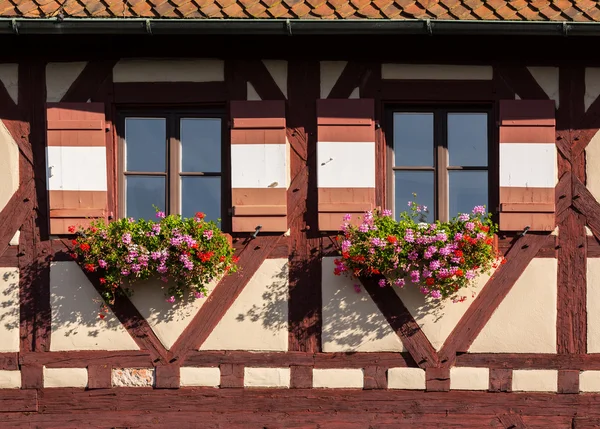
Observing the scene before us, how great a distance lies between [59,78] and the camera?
855cm

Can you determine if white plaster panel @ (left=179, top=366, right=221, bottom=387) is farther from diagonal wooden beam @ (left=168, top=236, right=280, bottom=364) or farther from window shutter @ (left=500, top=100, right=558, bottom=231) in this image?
window shutter @ (left=500, top=100, right=558, bottom=231)

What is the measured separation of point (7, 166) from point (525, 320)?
4.05 metres

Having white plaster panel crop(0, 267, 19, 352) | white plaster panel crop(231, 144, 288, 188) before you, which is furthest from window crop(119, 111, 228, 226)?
white plaster panel crop(0, 267, 19, 352)

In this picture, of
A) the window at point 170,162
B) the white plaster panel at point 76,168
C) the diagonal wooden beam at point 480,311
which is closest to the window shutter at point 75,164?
the white plaster panel at point 76,168

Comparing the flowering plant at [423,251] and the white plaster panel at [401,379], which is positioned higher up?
the flowering plant at [423,251]

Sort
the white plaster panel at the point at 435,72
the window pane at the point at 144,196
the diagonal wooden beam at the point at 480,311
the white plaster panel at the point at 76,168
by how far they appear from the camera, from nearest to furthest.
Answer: the diagonal wooden beam at the point at 480,311 → the white plaster panel at the point at 76,168 → the white plaster panel at the point at 435,72 → the window pane at the point at 144,196

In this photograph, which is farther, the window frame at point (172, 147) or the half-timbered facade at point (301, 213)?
the window frame at point (172, 147)

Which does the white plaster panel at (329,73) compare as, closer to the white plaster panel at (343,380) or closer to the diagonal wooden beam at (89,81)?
the diagonal wooden beam at (89,81)

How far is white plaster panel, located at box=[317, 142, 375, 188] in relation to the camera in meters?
8.37

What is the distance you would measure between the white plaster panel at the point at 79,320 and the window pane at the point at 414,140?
2485 mm

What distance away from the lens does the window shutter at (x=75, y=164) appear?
8.34 meters

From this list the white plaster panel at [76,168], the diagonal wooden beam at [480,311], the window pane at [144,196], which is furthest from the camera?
the window pane at [144,196]

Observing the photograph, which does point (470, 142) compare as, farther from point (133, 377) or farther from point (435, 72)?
point (133, 377)

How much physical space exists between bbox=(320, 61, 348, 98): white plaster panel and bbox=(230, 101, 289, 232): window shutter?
36cm
